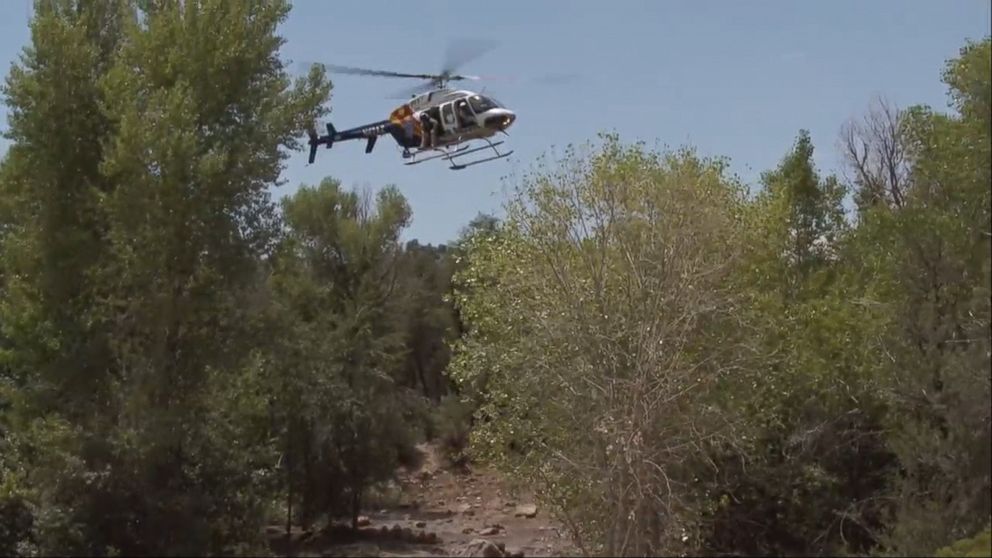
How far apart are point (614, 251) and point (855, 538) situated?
7318mm

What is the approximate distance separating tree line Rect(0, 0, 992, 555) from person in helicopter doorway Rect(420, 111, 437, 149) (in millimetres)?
3049

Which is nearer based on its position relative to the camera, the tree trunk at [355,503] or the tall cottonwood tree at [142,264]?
the tall cottonwood tree at [142,264]

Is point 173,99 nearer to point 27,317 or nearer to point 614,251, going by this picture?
point 27,317

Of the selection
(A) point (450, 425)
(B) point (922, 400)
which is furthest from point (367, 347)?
(B) point (922, 400)

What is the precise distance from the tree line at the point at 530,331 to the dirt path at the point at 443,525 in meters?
4.10

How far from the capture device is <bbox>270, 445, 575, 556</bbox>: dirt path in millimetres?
29047

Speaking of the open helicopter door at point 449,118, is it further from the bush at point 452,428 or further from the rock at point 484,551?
the bush at point 452,428

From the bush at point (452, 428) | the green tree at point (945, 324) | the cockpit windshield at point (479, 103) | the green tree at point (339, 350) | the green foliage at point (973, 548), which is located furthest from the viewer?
the bush at point (452, 428)

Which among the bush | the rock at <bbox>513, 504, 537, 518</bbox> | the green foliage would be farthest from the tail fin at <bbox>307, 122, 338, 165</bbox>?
the bush

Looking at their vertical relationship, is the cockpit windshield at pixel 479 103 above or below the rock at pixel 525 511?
above

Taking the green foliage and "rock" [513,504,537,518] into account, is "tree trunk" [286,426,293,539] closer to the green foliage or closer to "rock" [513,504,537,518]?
"rock" [513,504,537,518]

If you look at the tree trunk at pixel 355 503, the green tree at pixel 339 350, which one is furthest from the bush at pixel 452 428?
the tree trunk at pixel 355 503

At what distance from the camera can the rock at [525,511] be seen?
125 ft

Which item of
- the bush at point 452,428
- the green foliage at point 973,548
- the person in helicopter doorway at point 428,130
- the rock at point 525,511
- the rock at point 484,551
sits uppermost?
the person in helicopter doorway at point 428,130
